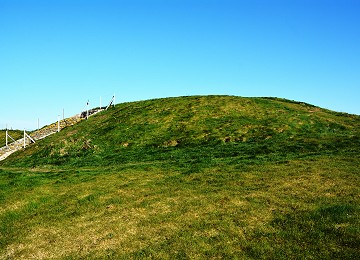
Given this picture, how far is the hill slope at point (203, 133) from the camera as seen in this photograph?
34.3 m

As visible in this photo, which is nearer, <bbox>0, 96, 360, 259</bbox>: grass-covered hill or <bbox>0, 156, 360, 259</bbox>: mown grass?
<bbox>0, 156, 360, 259</bbox>: mown grass

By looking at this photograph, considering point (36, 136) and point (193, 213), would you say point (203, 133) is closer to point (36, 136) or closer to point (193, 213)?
point (193, 213)

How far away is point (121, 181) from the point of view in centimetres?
2477

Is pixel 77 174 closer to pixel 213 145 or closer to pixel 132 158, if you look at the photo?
pixel 132 158

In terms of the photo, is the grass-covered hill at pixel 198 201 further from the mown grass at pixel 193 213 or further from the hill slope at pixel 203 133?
the hill slope at pixel 203 133

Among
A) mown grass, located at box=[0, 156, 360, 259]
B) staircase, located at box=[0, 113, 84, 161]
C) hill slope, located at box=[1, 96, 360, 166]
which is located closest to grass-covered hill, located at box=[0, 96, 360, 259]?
mown grass, located at box=[0, 156, 360, 259]

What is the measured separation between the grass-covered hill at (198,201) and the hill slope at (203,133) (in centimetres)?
35

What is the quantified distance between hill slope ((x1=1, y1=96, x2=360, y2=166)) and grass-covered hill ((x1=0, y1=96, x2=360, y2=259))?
0.35 m

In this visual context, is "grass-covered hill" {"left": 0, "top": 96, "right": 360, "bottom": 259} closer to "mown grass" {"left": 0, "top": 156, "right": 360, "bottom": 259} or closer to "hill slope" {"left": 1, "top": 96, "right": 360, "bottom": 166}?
"mown grass" {"left": 0, "top": 156, "right": 360, "bottom": 259}

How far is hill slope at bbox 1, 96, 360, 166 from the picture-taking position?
34.3 meters

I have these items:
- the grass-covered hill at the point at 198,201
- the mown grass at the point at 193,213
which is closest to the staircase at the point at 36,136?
the grass-covered hill at the point at 198,201

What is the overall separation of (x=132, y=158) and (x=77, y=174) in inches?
310

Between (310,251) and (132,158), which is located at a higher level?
(132,158)

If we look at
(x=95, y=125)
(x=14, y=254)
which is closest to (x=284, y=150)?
(x=14, y=254)
